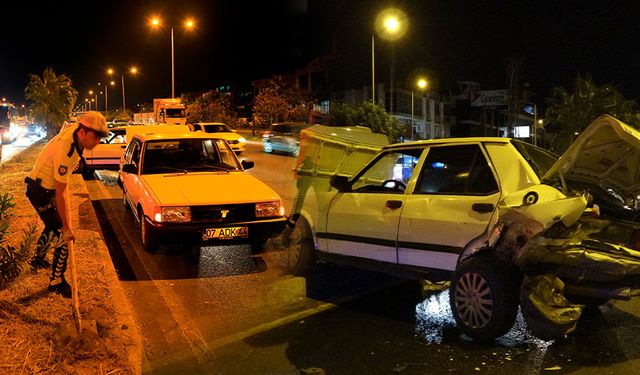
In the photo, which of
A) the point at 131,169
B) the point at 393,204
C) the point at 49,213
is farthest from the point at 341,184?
the point at 131,169

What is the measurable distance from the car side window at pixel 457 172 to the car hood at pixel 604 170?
1.65 ft

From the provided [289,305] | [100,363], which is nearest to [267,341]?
[289,305]

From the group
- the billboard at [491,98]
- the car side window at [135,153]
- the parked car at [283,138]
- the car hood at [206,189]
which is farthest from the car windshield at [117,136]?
the billboard at [491,98]

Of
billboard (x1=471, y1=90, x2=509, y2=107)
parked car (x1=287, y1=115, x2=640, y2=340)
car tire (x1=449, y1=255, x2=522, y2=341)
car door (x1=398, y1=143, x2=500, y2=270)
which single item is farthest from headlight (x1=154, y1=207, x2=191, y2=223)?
billboard (x1=471, y1=90, x2=509, y2=107)

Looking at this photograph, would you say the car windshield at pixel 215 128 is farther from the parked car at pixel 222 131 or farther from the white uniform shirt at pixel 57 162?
the white uniform shirt at pixel 57 162

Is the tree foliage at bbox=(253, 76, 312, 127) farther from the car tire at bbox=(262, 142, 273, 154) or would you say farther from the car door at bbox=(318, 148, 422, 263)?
the car door at bbox=(318, 148, 422, 263)

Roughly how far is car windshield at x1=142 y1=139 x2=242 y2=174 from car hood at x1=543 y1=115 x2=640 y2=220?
4.97 meters

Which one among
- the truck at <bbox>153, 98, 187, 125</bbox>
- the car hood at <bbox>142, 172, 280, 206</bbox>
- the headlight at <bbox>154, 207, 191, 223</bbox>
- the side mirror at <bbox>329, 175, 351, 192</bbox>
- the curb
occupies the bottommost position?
the curb

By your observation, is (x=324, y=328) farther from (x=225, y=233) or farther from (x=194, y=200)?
(x=194, y=200)

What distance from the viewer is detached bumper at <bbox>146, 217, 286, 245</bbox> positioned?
6.60 meters

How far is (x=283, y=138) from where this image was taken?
26750 mm

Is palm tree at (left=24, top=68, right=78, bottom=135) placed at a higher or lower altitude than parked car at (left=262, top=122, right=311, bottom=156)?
higher

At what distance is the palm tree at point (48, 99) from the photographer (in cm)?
4909

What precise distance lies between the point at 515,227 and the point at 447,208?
2.17 feet
